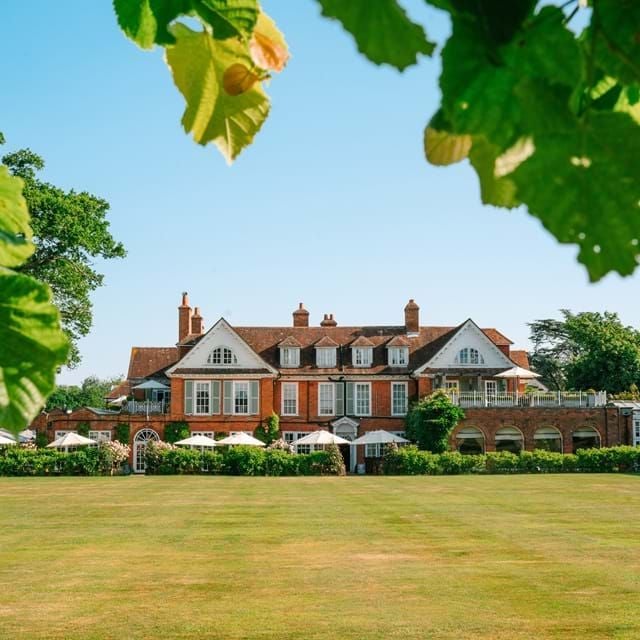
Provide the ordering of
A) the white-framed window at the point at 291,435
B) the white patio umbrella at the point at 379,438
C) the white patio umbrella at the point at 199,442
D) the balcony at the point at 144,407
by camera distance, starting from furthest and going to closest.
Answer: the balcony at the point at 144,407
the white-framed window at the point at 291,435
the white patio umbrella at the point at 379,438
the white patio umbrella at the point at 199,442

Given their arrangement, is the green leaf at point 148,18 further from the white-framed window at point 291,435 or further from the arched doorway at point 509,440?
A: the white-framed window at point 291,435

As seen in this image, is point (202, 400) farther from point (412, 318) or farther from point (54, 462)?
point (412, 318)

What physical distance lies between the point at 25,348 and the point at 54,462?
34834 millimetres

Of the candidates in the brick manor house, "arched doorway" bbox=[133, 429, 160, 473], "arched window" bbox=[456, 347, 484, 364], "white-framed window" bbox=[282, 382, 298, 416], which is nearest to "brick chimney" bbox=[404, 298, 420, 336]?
the brick manor house

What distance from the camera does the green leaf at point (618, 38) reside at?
59 centimetres

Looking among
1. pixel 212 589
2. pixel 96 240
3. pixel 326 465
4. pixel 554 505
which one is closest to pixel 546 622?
pixel 212 589

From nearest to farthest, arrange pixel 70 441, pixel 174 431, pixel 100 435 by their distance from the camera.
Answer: pixel 70 441
pixel 100 435
pixel 174 431

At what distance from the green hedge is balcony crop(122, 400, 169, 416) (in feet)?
35.0

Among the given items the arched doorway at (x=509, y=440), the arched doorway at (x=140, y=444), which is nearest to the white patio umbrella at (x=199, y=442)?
the arched doorway at (x=140, y=444)

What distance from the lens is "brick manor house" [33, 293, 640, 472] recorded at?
1473 inches

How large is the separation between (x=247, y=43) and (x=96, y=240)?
35.8m

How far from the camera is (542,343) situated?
2943 inches

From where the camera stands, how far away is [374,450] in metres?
37.7

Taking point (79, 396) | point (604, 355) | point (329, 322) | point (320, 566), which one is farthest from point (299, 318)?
point (79, 396)
